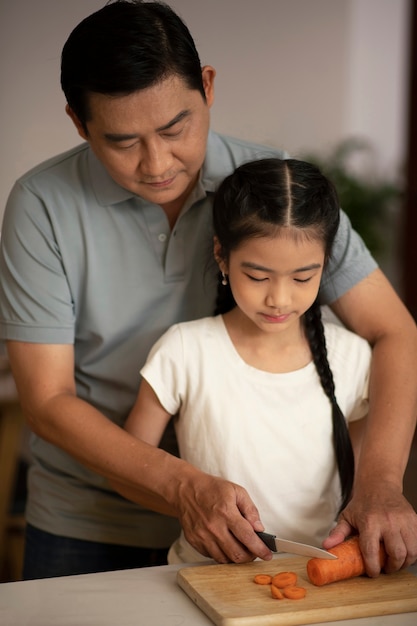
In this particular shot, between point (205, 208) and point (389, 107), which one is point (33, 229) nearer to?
point (205, 208)

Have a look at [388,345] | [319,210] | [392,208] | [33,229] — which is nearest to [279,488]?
[388,345]

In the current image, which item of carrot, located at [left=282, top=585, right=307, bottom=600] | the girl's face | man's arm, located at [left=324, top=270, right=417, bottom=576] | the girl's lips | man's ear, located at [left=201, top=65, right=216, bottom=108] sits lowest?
carrot, located at [left=282, top=585, right=307, bottom=600]

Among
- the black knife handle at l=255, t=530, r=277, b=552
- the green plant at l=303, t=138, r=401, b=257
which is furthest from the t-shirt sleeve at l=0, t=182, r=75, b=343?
the green plant at l=303, t=138, r=401, b=257

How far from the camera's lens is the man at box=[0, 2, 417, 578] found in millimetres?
1314

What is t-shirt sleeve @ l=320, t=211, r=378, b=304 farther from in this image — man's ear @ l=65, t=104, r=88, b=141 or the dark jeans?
the dark jeans

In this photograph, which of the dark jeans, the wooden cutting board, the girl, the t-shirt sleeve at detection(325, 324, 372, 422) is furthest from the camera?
the dark jeans

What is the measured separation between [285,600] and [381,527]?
7.7 inches

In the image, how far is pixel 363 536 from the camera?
1238 mm

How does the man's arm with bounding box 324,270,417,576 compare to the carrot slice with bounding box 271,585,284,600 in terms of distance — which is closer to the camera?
the carrot slice with bounding box 271,585,284,600

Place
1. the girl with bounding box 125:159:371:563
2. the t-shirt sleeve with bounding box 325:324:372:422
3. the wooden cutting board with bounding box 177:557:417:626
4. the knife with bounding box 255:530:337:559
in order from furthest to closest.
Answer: the t-shirt sleeve with bounding box 325:324:372:422, the girl with bounding box 125:159:371:563, the knife with bounding box 255:530:337:559, the wooden cutting board with bounding box 177:557:417:626

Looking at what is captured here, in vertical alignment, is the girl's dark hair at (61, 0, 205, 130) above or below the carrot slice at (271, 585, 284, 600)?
above

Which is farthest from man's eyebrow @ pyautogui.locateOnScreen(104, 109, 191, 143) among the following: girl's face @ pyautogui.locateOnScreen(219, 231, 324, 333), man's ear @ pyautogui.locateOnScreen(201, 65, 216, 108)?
girl's face @ pyautogui.locateOnScreen(219, 231, 324, 333)

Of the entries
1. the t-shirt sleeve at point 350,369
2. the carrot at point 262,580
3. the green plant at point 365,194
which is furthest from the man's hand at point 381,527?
the green plant at point 365,194

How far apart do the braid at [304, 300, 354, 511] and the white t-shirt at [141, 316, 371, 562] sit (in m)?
0.01
